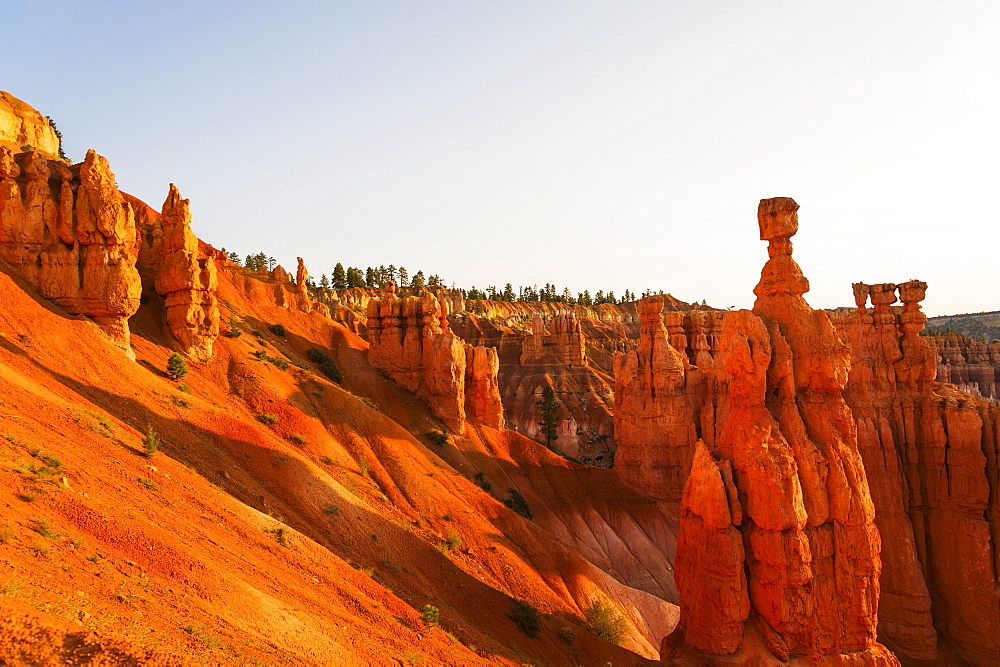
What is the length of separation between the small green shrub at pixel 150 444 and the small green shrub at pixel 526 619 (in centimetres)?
1419

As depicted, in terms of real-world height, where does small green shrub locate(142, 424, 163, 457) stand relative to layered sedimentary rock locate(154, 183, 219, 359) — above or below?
below

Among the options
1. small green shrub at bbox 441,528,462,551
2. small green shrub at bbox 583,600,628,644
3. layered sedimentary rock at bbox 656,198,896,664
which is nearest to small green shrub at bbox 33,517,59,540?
small green shrub at bbox 441,528,462,551

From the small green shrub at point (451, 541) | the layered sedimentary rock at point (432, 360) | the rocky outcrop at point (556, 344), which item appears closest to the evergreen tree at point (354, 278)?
the rocky outcrop at point (556, 344)

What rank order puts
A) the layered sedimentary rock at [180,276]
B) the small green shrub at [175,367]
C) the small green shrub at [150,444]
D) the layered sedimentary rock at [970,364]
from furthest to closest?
the layered sedimentary rock at [970,364] < the layered sedimentary rock at [180,276] < the small green shrub at [175,367] < the small green shrub at [150,444]

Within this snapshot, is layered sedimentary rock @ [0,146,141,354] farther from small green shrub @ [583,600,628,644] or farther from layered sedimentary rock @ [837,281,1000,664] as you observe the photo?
layered sedimentary rock @ [837,281,1000,664]

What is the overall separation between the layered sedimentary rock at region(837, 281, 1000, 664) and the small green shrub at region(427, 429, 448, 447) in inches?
1059

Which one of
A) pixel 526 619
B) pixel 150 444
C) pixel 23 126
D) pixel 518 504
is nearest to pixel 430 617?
pixel 526 619

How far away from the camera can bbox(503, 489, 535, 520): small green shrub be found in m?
38.7

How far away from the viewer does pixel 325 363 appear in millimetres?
43281

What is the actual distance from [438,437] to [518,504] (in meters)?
7.59

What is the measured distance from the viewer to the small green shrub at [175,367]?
25.3 meters

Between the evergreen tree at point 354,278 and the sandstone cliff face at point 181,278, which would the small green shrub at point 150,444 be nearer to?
the sandstone cliff face at point 181,278

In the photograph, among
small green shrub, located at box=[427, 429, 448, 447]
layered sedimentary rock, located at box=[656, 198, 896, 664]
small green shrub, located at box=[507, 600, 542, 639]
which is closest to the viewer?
layered sedimentary rock, located at box=[656, 198, 896, 664]

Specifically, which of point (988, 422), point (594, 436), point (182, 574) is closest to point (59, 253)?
point (182, 574)
